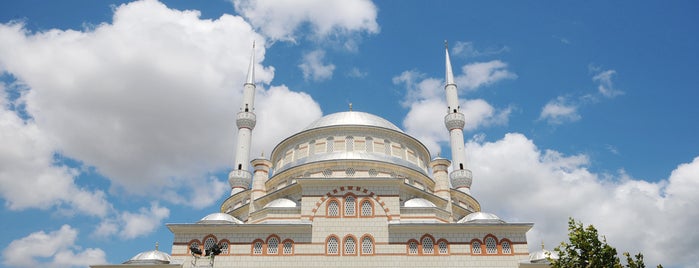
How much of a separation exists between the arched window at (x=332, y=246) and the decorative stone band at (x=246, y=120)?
1817 cm

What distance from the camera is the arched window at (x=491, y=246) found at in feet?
81.1

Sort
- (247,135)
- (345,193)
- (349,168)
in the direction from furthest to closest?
(247,135), (349,168), (345,193)

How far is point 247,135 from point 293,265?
696 inches

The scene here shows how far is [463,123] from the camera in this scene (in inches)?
1582

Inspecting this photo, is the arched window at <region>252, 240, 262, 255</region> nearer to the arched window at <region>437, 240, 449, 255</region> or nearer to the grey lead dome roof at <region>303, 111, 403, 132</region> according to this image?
the arched window at <region>437, 240, 449, 255</region>

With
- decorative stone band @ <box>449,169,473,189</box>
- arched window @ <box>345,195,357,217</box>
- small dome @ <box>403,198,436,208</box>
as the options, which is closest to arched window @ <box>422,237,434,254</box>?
small dome @ <box>403,198,436,208</box>

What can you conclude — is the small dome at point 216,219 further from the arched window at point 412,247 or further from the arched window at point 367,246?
the arched window at point 412,247

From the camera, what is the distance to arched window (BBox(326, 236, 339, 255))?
80.1 feet

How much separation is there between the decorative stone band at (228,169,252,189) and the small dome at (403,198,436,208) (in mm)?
14083

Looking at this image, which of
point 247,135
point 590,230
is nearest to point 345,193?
point 590,230

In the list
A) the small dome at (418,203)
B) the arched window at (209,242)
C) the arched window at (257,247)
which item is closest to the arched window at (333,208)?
the arched window at (257,247)

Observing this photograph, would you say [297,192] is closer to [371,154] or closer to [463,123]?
[371,154]

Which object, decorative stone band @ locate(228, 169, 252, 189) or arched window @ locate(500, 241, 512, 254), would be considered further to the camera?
decorative stone band @ locate(228, 169, 252, 189)

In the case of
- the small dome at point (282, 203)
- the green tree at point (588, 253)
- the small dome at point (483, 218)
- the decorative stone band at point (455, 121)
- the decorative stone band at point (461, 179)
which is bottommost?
the green tree at point (588, 253)
